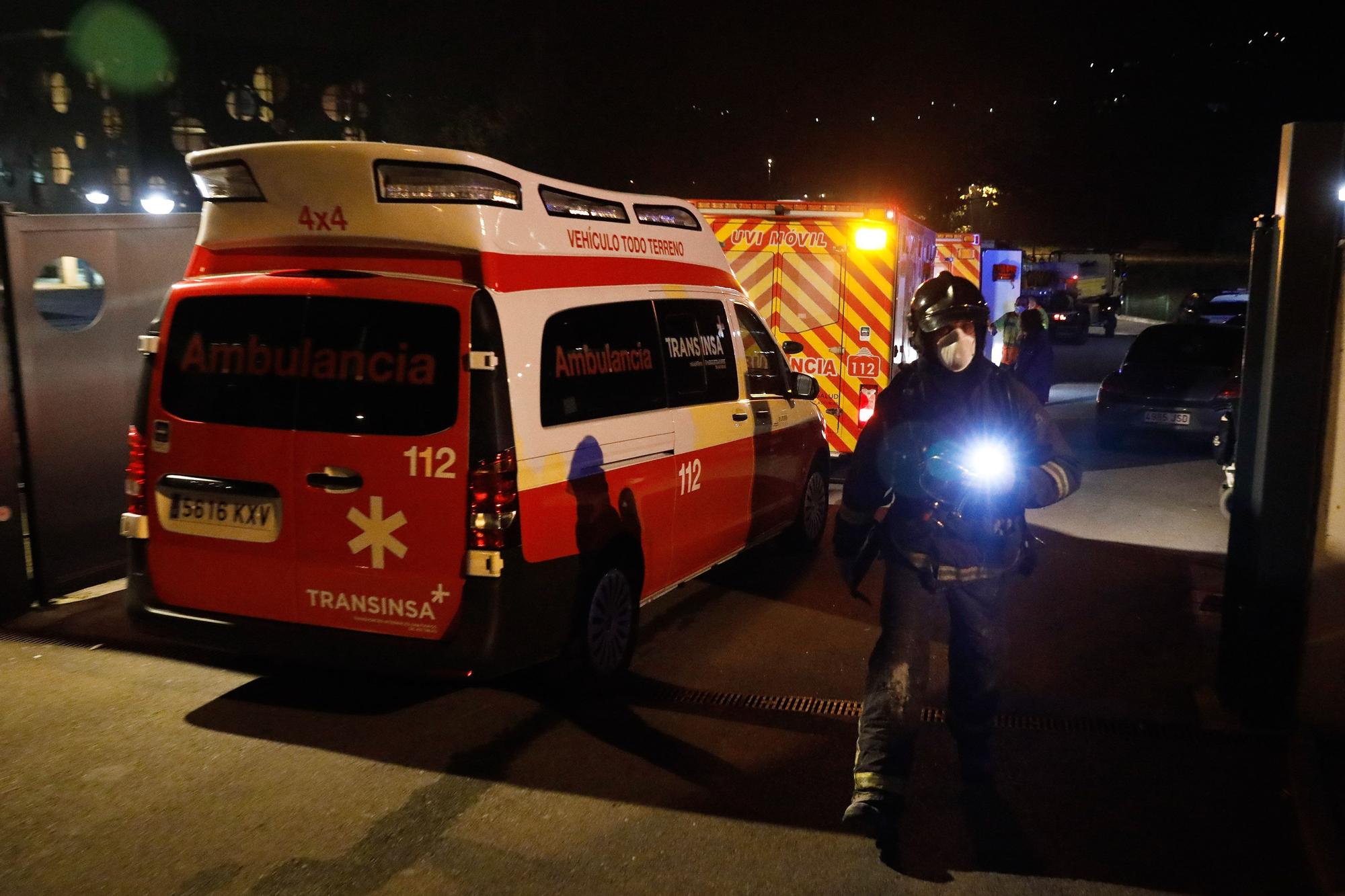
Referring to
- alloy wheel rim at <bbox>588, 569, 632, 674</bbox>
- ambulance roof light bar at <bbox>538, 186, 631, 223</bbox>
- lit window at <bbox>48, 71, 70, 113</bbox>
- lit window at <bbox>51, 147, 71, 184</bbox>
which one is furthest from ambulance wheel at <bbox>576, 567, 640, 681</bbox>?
lit window at <bbox>48, 71, 70, 113</bbox>

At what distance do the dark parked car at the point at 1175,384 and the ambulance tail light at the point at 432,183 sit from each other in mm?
10219

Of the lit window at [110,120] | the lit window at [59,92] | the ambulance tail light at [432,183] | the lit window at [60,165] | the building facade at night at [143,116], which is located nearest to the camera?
the ambulance tail light at [432,183]

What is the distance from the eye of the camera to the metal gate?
6234 mm

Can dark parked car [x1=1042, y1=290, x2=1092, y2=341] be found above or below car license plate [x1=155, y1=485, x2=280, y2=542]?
above

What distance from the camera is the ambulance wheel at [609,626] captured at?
495 centimetres

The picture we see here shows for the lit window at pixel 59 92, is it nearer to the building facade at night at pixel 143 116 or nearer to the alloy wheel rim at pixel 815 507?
the building facade at night at pixel 143 116

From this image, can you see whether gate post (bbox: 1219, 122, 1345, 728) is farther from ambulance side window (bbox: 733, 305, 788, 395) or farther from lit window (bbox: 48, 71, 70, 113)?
lit window (bbox: 48, 71, 70, 113)

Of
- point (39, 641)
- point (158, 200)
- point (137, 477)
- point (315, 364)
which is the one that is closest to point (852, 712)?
point (315, 364)

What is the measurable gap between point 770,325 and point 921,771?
23.1 ft

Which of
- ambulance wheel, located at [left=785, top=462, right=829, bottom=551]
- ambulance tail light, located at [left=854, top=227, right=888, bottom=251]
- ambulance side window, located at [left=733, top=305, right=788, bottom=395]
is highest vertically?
ambulance tail light, located at [left=854, top=227, right=888, bottom=251]

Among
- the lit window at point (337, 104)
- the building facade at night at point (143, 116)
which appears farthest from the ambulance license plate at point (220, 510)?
the lit window at point (337, 104)

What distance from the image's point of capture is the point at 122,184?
216 feet

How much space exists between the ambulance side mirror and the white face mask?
351 centimetres

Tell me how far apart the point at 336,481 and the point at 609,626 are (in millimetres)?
1458
